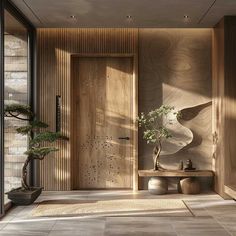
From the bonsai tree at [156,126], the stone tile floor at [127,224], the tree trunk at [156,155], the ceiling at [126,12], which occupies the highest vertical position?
the ceiling at [126,12]

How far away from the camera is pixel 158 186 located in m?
7.04

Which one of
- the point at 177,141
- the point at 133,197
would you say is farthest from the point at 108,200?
the point at 177,141

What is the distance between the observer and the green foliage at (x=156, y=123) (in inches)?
284

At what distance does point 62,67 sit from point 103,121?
110 cm

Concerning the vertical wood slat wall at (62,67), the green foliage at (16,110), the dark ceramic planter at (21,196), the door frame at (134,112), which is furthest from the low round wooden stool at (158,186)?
the green foliage at (16,110)

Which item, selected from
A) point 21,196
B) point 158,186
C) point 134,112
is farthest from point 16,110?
point 158,186

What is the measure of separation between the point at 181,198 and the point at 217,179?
2.40ft

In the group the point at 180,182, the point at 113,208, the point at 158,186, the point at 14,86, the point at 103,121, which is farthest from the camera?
the point at 103,121

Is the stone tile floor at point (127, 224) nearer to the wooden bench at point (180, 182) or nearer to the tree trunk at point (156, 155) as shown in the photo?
the wooden bench at point (180, 182)

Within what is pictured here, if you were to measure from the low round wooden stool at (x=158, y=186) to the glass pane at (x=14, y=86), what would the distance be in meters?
1.95

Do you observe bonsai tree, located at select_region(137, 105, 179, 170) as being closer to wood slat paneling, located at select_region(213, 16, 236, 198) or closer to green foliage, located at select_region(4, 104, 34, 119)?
Result: wood slat paneling, located at select_region(213, 16, 236, 198)

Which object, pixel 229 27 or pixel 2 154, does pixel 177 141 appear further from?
pixel 2 154

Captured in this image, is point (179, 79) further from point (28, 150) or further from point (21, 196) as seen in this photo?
point (21, 196)

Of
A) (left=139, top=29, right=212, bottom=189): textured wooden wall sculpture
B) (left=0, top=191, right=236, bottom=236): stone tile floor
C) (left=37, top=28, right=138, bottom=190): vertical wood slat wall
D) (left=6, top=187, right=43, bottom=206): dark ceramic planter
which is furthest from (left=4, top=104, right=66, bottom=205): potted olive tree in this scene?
(left=139, top=29, right=212, bottom=189): textured wooden wall sculpture
